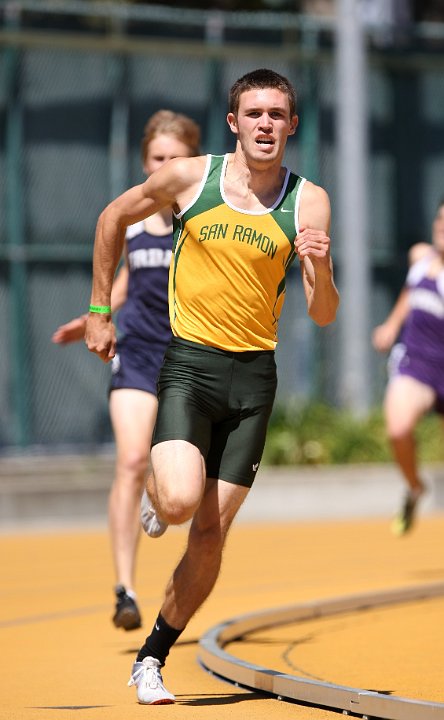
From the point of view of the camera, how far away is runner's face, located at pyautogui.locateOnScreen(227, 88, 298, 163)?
22.8 feet

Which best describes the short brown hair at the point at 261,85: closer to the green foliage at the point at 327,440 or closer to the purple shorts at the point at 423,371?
the purple shorts at the point at 423,371

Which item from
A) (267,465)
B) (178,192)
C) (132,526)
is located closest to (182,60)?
(267,465)

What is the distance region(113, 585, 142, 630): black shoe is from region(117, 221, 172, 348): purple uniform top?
56.6 inches

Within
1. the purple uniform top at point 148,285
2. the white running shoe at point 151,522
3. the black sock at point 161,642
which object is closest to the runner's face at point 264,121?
the white running shoe at point 151,522

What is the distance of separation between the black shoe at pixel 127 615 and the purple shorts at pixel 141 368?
47.0 inches

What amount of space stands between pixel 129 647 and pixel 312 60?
44.7ft

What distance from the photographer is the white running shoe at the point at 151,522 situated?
7023 mm

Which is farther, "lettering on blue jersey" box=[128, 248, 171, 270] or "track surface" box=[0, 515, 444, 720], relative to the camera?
"lettering on blue jersey" box=[128, 248, 171, 270]

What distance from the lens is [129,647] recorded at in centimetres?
867

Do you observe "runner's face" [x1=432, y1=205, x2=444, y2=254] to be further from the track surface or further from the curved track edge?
the curved track edge

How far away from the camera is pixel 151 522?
23.2ft

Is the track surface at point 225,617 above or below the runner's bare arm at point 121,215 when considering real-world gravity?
below

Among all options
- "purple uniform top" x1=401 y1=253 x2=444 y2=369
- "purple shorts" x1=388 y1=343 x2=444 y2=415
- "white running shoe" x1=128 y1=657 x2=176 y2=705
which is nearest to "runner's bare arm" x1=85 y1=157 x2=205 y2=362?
"white running shoe" x1=128 y1=657 x2=176 y2=705

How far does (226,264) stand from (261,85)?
730mm
